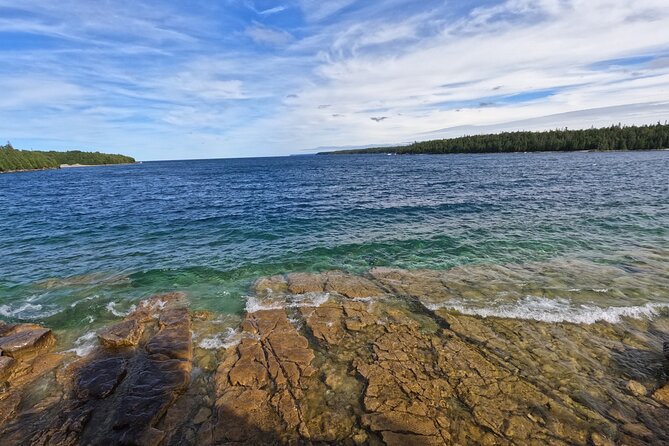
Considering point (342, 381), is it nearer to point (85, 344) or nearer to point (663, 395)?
point (663, 395)

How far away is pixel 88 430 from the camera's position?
25.2 feet

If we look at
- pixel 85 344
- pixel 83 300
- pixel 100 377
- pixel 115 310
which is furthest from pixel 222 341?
pixel 83 300

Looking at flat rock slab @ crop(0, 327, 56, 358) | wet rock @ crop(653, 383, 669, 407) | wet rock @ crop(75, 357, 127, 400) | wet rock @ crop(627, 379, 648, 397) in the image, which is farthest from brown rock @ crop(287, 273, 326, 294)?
wet rock @ crop(653, 383, 669, 407)

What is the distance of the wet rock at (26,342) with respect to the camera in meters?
10.7

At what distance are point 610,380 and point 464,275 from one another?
802 centimetres

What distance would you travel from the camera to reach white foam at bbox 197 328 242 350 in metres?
11.2

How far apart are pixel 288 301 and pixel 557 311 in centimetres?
1109

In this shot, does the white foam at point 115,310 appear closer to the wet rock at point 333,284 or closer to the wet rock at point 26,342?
the wet rock at point 26,342

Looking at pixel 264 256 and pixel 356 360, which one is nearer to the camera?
pixel 356 360

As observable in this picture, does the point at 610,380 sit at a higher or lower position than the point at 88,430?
lower

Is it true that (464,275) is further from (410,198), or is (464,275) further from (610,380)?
(410,198)

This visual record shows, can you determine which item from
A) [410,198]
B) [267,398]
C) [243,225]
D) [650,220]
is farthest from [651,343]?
[410,198]

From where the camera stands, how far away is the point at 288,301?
47.4ft

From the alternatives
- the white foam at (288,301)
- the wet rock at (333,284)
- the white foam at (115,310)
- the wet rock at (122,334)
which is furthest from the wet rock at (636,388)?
the white foam at (115,310)
